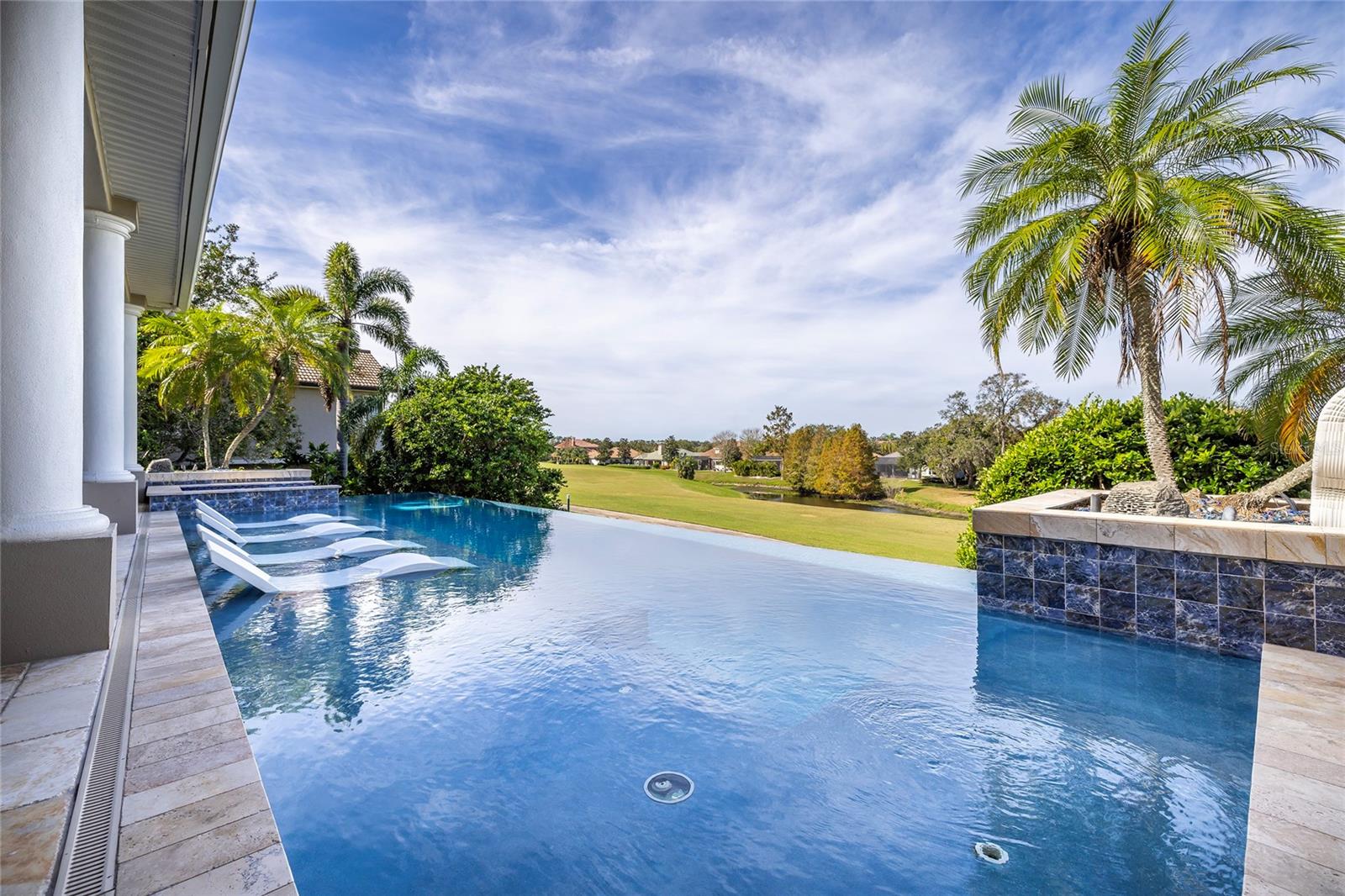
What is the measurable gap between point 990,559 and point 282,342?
1865 centimetres

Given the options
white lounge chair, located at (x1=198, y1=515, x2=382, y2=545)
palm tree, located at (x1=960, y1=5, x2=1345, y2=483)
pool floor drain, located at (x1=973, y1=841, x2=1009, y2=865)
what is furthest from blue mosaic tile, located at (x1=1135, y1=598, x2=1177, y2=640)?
white lounge chair, located at (x1=198, y1=515, x2=382, y2=545)

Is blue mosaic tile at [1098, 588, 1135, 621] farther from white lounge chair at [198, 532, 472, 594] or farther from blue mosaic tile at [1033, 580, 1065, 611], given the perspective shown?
white lounge chair at [198, 532, 472, 594]

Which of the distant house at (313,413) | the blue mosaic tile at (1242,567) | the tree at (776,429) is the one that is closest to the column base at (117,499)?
the blue mosaic tile at (1242,567)

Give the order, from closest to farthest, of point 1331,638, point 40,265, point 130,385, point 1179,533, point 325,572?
point 40,265 → point 1331,638 → point 1179,533 → point 325,572 → point 130,385

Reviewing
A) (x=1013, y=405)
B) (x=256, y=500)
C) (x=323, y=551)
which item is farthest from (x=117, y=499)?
(x=1013, y=405)

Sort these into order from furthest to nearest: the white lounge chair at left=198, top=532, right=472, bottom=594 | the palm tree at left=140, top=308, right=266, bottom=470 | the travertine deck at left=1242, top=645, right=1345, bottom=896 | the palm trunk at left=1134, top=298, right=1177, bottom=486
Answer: the palm tree at left=140, top=308, right=266, bottom=470
the palm trunk at left=1134, top=298, right=1177, bottom=486
the white lounge chair at left=198, top=532, right=472, bottom=594
the travertine deck at left=1242, top=645, right=1345, bottom=896

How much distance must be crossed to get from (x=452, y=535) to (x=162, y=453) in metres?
16.8

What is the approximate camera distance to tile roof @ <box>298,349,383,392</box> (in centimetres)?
2584

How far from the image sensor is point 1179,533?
526cm

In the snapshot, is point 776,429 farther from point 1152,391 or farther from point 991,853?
point 991,853

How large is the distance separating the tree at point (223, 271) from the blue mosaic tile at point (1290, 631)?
115 ft

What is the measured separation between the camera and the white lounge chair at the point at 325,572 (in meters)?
6.77

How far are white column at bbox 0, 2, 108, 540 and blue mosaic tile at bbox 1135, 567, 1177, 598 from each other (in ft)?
27.2

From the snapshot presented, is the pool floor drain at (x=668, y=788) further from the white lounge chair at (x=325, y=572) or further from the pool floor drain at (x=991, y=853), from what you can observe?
the white lounge chair at (x=325, y=572)
